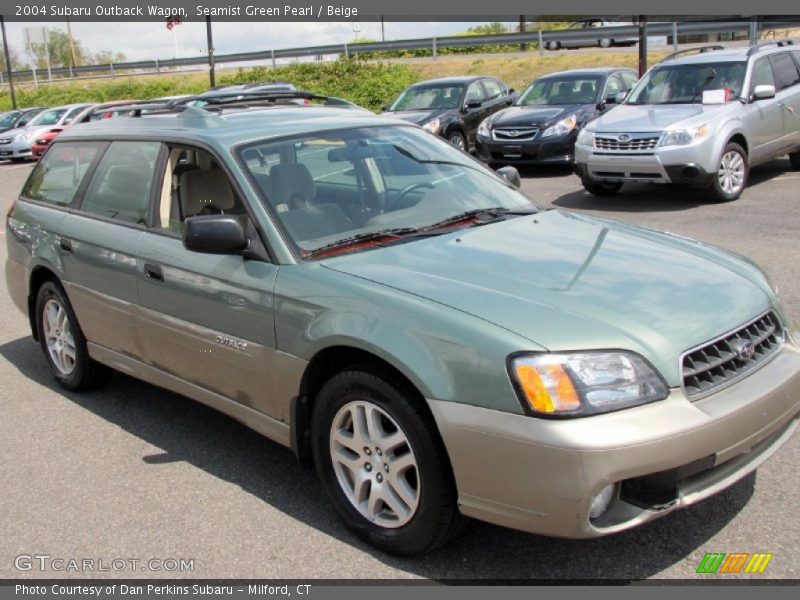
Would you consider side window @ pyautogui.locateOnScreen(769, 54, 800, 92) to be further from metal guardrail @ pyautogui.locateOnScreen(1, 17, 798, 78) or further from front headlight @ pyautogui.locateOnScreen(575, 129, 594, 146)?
metal guardrail @ pyautogui.locateOnScreen(1, 17, 798, 78)

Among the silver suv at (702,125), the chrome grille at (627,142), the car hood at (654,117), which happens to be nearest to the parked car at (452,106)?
the silver suv at (702,125)

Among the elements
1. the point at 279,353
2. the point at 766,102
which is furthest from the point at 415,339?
the point at 766,102

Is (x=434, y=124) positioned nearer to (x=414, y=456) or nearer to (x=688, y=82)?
(x=688, y=82)

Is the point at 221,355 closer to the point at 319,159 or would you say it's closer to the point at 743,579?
the point at 319,159

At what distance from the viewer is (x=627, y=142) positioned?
10641 mm

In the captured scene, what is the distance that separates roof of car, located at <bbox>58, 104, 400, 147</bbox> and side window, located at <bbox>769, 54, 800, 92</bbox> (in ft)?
27.9

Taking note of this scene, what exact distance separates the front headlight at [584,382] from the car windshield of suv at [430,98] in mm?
13874

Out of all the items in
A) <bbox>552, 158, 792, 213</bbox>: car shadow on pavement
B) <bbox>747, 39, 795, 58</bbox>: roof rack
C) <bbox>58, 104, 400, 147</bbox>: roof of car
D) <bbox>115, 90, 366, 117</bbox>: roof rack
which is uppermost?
<bbox>747, 39, 795, 58</bbox>: roof rack

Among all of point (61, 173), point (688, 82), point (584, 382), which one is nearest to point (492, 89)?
point (688, 82)

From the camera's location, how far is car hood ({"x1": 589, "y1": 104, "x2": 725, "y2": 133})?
10.5 metres

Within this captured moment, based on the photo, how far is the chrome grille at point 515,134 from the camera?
551 inches

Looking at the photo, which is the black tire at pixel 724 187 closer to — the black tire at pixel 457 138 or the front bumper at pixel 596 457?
the black tire at pixel 457 138

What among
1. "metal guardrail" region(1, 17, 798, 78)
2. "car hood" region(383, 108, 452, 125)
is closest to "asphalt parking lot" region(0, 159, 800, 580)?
"car hood" region(383, 108, 452, 125)

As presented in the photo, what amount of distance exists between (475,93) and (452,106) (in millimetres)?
767
